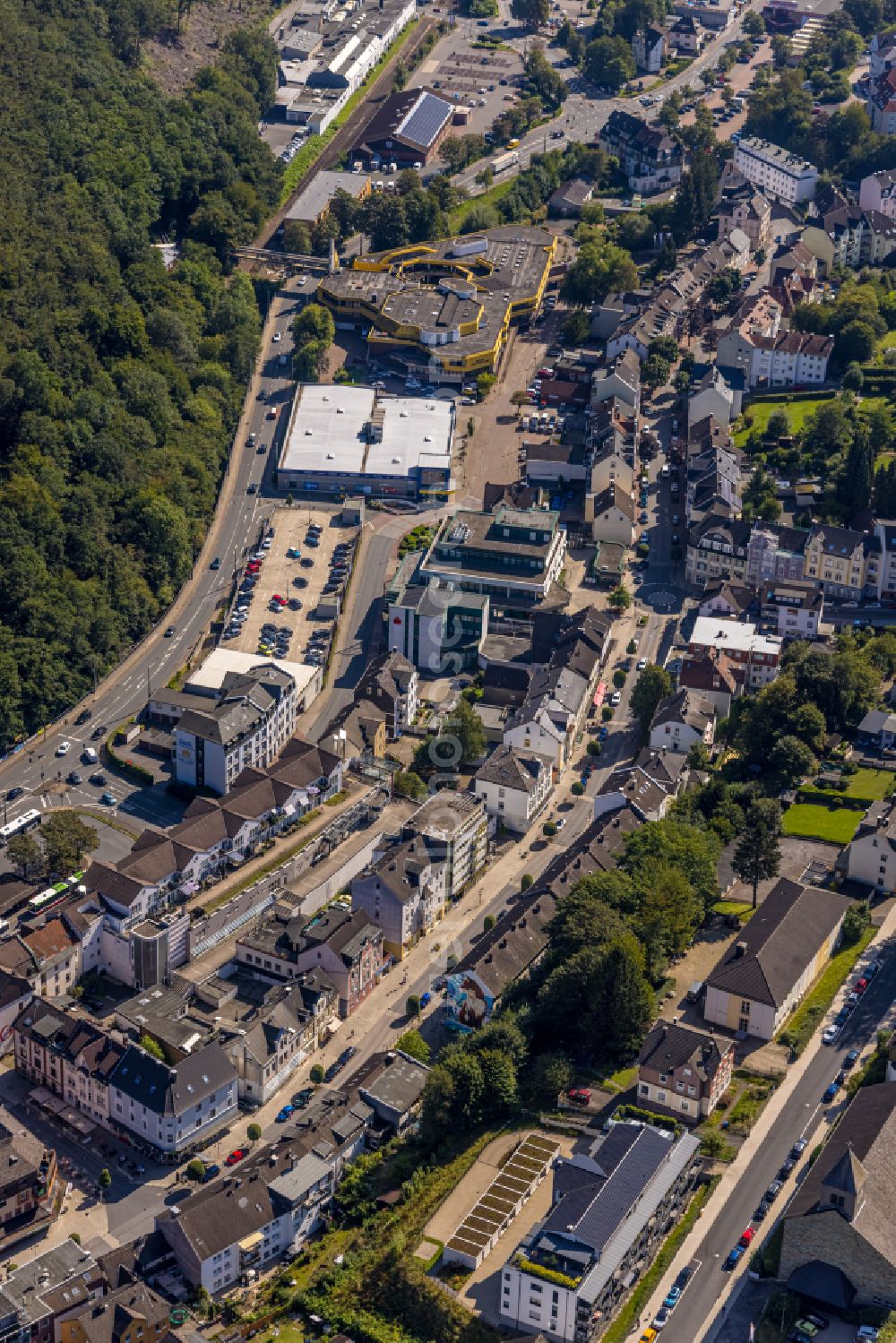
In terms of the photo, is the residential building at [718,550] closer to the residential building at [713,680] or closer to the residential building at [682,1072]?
the residential building at [713,680]

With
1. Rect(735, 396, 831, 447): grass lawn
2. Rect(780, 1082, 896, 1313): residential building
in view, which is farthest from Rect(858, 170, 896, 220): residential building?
Rect(780, 1082, 896, 1313): residential building

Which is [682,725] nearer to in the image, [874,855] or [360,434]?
[874,855]

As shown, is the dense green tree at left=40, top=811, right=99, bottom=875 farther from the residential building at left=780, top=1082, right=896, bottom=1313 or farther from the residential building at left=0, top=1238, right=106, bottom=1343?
the residential building at left=780, top=1082, right=896, bottom=1313

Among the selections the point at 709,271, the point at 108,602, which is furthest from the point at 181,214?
the point at 108,602

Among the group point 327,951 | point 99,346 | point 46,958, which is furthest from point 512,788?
point 99,346

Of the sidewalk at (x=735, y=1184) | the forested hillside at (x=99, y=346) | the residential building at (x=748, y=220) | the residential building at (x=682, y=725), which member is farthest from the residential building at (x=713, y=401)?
the sidewalk at (x=735, y=1184)
